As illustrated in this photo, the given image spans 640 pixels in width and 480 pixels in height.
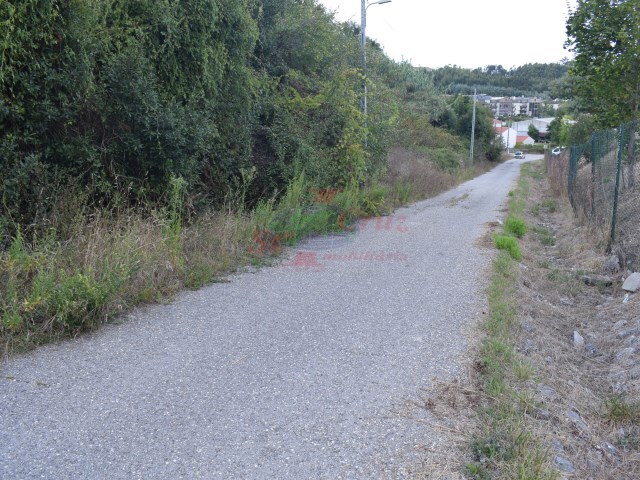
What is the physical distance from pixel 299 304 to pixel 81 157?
3.38m

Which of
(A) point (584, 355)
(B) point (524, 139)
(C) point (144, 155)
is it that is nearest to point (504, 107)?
(B) point (524, 139)

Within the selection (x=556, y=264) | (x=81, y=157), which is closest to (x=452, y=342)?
(x=81, y=157)

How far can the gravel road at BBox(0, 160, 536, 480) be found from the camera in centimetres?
320

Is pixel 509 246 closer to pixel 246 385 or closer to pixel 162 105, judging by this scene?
pixel 162 105

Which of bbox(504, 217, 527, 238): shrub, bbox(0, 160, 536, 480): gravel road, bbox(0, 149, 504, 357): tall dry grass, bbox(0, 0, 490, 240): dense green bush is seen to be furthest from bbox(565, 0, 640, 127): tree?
bbox(0, 160, 536, 480): gravel road

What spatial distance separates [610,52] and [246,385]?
39.5 ft

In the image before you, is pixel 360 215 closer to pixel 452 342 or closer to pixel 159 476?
pixel 452 342

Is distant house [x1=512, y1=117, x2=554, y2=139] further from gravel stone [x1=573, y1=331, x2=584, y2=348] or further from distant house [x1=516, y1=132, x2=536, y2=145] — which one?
gravel stone [x1=573, y1=331, x2=584, y2=348]

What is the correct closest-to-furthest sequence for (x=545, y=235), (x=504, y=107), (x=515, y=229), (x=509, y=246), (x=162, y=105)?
(x=162, y=105), (x=509, y=246), (x=515, y=229), (x=545, y=235), (x=504, y=107)

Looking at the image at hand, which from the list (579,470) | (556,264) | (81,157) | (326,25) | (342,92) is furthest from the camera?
(326,25)

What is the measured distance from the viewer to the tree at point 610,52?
38.8 ft

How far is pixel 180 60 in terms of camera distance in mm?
8875

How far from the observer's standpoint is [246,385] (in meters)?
4.16

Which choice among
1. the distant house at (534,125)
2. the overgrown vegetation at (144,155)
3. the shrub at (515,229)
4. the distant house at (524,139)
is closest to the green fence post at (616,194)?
the shrub at (515,229)
